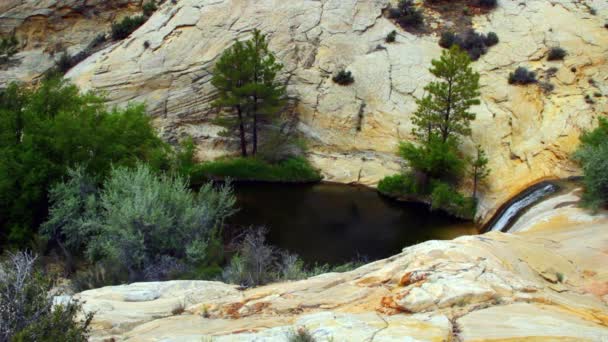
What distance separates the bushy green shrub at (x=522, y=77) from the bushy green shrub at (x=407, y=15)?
6.93 metres

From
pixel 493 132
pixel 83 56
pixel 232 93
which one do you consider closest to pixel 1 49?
pixel 83 56

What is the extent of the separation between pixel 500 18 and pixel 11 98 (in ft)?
85.6

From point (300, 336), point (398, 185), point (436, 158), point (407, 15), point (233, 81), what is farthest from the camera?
point (407, 15)

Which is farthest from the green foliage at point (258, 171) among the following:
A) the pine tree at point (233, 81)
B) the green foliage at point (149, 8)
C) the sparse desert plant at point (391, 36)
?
the green foliage at point (149, 8)

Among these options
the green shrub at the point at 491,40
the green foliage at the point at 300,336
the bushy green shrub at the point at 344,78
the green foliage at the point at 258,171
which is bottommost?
the green foliage at the point at 258,171

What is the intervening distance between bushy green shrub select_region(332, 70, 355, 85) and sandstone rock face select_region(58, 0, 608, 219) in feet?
0.97

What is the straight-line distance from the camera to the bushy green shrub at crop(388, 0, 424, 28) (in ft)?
108

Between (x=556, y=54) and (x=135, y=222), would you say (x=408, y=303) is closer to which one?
(x=135, y=222)

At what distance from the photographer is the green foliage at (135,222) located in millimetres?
14805

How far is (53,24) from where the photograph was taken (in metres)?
39.1

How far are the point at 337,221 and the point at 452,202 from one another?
16.9ft

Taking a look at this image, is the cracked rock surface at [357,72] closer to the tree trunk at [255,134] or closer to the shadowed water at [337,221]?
the tree trunk at [255,134]

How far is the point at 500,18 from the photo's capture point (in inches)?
1291

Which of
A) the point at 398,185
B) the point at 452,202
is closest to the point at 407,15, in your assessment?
the point at 398,185
